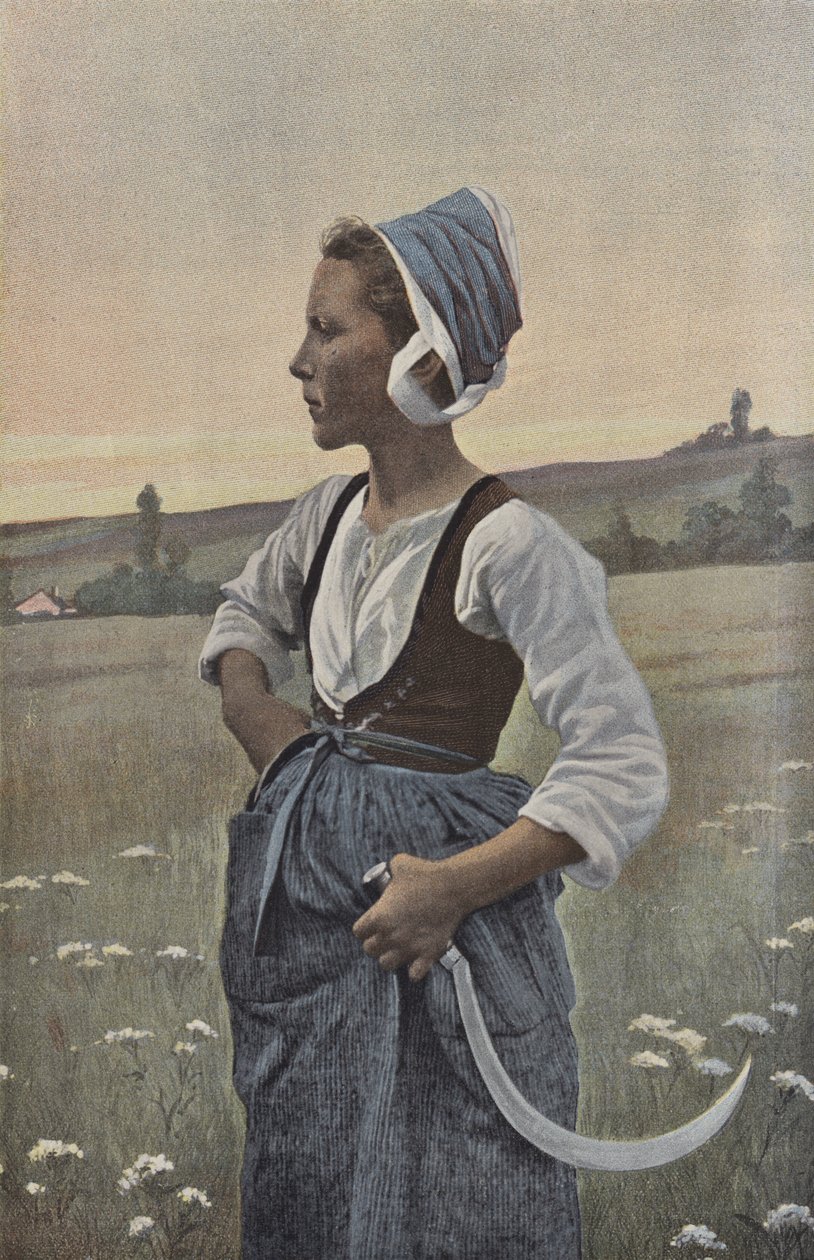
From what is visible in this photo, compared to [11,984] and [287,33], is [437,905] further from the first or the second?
[287,33]

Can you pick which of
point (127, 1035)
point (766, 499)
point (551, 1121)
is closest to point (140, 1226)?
point (127, 1035)

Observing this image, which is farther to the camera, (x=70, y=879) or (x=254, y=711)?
(x=70, y=879)

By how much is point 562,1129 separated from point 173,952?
2.96 ft

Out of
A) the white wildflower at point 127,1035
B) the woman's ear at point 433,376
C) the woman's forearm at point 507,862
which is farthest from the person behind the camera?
the white wildflower at point 127,1035

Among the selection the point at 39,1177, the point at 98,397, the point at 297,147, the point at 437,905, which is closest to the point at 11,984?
the point at 39,1177

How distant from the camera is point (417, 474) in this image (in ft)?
11.3

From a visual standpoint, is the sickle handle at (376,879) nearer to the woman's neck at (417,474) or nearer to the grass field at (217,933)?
the grass field at (217,933)

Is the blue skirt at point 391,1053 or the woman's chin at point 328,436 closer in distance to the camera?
the blue skirt at point 391,1053

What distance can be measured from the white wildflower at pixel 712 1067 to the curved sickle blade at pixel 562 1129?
0.03 meters

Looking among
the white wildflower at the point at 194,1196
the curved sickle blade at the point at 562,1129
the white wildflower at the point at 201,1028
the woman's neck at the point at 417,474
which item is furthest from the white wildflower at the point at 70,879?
the woman's neck at the point at 417,474

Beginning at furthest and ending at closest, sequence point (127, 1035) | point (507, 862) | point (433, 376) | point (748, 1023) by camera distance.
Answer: point (127, 1035) → point (748, 1023) → point (433, 376) → point (507, 862)

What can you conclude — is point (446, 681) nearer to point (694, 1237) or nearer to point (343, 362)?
point (343, 362)

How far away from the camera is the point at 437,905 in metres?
3.28

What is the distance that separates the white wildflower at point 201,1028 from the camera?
140 inches
